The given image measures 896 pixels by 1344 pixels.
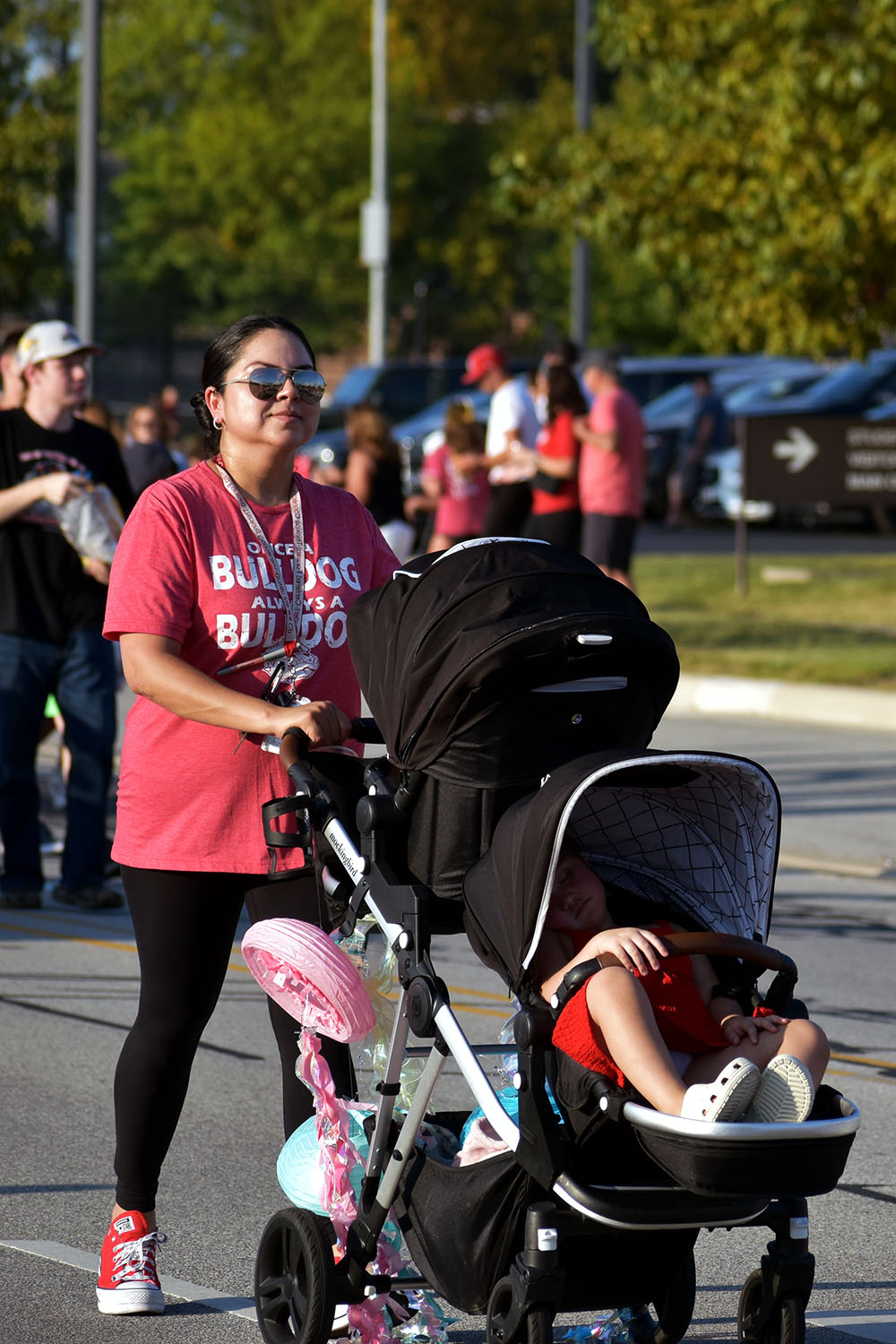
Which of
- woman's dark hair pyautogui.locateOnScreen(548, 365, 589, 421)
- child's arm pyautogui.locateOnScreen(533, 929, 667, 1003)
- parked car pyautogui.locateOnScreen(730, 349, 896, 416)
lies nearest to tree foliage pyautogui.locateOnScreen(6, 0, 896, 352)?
parked car pyautogui.locateOnScreen(730, 349, 896, 416)

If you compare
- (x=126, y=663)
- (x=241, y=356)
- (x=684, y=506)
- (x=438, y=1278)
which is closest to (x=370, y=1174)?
(x=438, y=1278)

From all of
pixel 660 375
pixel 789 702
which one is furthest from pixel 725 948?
pixel 660 375

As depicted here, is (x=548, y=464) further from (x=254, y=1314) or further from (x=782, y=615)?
(x=254, y=1314)

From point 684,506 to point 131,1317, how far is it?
82.2 feet

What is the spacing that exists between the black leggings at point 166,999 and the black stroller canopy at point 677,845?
2.18ft

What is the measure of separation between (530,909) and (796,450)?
16.6 metres

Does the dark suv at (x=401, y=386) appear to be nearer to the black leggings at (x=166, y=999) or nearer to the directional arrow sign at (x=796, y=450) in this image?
the directional arrow sign at (x=796, y=450)

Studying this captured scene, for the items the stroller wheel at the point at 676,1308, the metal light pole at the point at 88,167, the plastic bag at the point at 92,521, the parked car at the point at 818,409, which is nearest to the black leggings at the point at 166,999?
the stroller wheel at the point at 676,1308

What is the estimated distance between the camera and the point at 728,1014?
3703 mm

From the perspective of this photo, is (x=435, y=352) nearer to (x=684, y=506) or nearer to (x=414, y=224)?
(x=414, y=224)

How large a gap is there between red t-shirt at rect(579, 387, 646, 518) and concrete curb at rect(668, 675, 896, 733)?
146 cm

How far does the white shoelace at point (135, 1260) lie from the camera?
14.1 ft

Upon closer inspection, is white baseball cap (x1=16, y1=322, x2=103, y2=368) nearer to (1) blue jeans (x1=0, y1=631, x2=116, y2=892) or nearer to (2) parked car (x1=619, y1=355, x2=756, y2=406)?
(1) blue jeans (x1=0, y1=631, x2=116, y2=892)

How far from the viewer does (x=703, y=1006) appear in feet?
12.1
